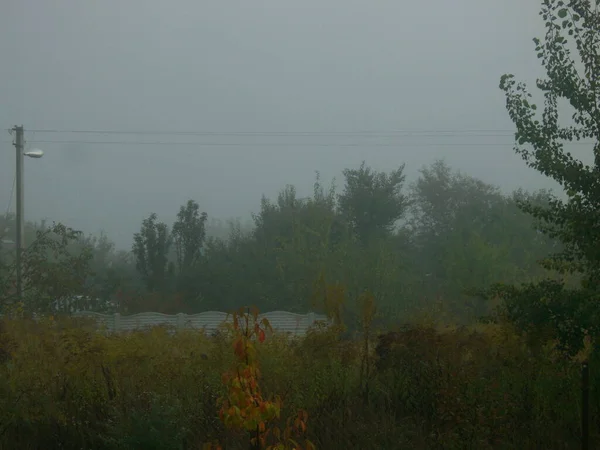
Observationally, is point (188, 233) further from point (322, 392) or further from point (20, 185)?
point (322, 392)

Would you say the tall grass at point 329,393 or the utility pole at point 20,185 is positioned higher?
the utility pole at point 20,185

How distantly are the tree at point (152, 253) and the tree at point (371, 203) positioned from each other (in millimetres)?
8548

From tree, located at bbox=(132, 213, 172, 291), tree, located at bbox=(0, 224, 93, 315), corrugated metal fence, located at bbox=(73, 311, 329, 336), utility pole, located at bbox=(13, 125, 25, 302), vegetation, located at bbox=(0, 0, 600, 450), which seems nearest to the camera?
vegetation, located at bbox=(0, 0, 600, 450)

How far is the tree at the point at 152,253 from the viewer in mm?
32312

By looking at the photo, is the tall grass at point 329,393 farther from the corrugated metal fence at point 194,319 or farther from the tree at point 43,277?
the tree at point 43,277

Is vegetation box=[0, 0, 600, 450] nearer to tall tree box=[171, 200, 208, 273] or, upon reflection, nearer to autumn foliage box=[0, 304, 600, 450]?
autumn foliage box=[0, 304, 600, 450]

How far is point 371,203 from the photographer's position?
34.8m

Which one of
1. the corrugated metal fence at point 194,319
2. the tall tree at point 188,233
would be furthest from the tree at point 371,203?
the corrugated metal fence at point 194,319

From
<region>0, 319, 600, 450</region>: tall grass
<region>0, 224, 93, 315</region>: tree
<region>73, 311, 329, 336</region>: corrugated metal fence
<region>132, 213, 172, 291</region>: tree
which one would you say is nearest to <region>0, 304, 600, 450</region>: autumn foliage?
<region>0, 319, 600, 450</region>: tall grass

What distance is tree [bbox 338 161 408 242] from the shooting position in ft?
112

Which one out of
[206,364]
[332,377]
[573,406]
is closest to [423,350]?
[332,377]

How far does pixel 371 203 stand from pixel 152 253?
414 inches

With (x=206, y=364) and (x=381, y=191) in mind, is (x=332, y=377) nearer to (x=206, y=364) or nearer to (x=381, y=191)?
(x=206, y=364)

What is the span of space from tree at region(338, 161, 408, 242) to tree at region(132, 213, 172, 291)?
8.55 meters
